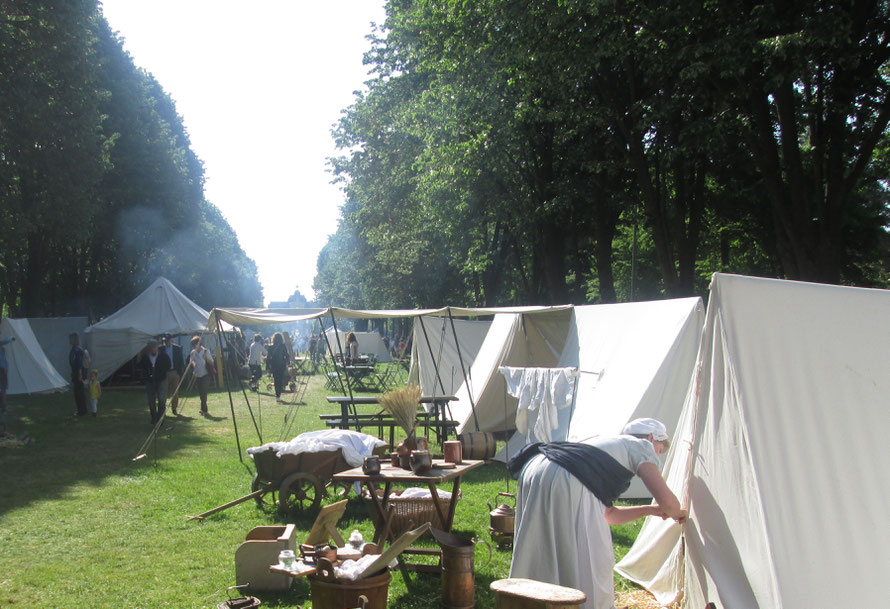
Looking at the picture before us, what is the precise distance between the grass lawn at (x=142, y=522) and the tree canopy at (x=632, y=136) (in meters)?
6.41

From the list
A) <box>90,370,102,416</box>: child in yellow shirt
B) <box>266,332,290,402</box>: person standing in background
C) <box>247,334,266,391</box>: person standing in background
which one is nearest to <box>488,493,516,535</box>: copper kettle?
<box>90,370,102,416</box>: child in yellow shirt

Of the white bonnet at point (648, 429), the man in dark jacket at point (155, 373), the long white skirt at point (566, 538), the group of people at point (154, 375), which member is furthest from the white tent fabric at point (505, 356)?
the long white skirt at point (566, 538)

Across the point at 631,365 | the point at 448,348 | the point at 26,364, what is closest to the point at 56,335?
the point at 26,364

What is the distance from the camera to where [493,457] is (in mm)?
10070

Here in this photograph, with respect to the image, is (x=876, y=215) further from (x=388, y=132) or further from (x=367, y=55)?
(x=367, y=55)

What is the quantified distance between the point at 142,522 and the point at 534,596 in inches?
204

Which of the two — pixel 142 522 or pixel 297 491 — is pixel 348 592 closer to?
pixel 297 491

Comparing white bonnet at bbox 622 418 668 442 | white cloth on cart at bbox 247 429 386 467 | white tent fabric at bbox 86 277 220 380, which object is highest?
white tent fabric at bbox 86 277 220 380

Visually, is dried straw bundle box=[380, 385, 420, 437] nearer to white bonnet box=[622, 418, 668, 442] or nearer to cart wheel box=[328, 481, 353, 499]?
cart wheel box=[328, 481, 353, 499]

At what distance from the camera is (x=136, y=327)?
20234 millimetres

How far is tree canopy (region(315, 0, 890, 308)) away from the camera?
1042 cm

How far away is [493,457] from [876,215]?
510 inches

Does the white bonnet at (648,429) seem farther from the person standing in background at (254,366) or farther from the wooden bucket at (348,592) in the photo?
the person standing in background at (254,366)

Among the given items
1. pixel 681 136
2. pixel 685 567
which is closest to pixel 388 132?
pixel 681 136
